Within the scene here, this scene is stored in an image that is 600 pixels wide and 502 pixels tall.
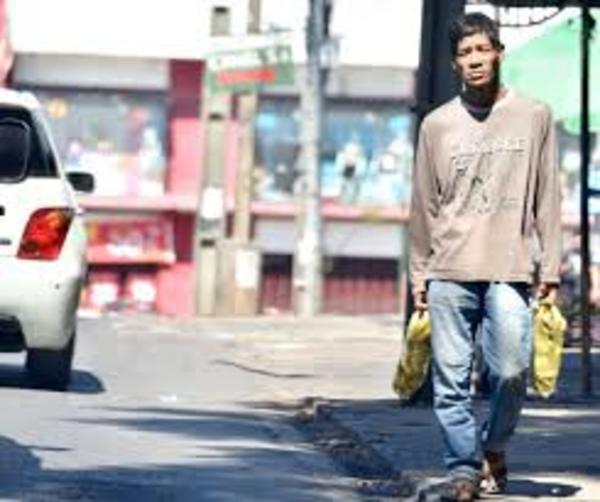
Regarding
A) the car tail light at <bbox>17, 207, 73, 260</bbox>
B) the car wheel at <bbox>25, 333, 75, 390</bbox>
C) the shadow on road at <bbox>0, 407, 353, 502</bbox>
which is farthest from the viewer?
the car wheel at <bbox>25, 333, 75, 390</bbox>

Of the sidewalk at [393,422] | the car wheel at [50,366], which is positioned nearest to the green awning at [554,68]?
the sidewalk at [393,422]

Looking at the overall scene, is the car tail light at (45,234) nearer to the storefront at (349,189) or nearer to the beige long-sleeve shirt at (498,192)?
the beige long-sleeve shirt at (498,192)

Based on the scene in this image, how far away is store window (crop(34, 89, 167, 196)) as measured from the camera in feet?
111

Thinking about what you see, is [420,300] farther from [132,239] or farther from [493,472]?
[132,239]

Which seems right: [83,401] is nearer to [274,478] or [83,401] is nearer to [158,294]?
[274,478]

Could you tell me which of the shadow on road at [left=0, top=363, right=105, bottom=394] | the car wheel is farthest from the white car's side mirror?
the car wheel

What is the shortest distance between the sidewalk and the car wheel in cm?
164

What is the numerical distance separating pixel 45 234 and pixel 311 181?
1655 cm

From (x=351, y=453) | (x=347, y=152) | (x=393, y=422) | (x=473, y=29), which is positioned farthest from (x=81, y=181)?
(x=347, y=152)

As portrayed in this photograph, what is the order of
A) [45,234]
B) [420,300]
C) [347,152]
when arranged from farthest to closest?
[347,152], [45,234], [420,300]

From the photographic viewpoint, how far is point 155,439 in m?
13.0

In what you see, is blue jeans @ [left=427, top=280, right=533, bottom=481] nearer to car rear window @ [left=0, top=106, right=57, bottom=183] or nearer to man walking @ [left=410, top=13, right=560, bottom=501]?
man walking @ [left=410, top=13, right=560, bottom=501]

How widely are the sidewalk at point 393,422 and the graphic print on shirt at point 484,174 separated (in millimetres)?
1279

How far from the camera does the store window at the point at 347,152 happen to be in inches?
1345
